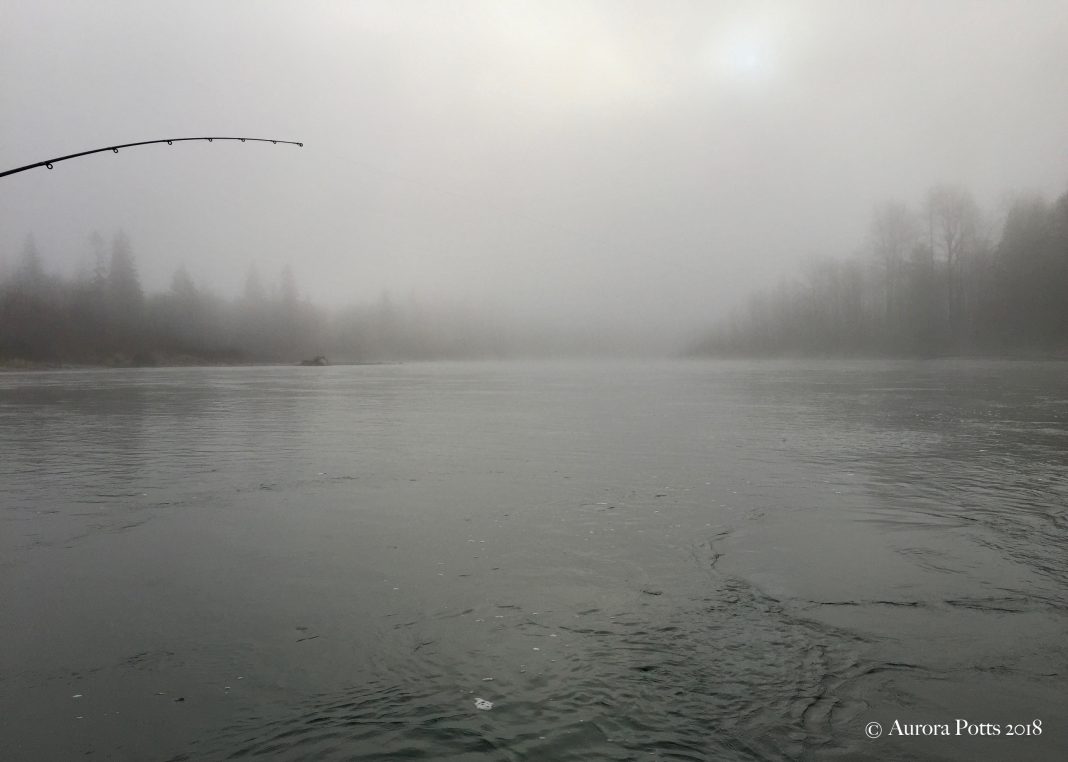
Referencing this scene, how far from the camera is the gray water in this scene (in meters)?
3.29

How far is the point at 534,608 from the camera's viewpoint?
4801 millimetres

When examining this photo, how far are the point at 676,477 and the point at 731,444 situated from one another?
3740 mm

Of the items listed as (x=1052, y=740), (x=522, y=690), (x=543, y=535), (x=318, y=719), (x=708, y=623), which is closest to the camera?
(x=1052, y=740)

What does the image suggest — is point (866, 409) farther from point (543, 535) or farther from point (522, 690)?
point (522, 690)

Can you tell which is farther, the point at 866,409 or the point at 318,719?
the point at 866,409

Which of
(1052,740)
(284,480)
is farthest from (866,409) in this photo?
(1052,740)

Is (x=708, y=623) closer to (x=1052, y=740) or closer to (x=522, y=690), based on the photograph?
(x=522, y=690)

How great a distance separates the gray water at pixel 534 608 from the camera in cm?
329

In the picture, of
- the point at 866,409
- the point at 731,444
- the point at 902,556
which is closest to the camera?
the point at 902,556

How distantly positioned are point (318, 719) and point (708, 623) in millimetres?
2473

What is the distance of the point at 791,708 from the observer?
342cm

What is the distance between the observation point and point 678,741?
10.4 ft

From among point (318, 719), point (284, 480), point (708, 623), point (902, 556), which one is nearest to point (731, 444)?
point (902, 556)

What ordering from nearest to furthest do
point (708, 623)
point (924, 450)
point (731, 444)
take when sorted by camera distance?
point (708, 623) < point (924, 450) < point (731, 444)
